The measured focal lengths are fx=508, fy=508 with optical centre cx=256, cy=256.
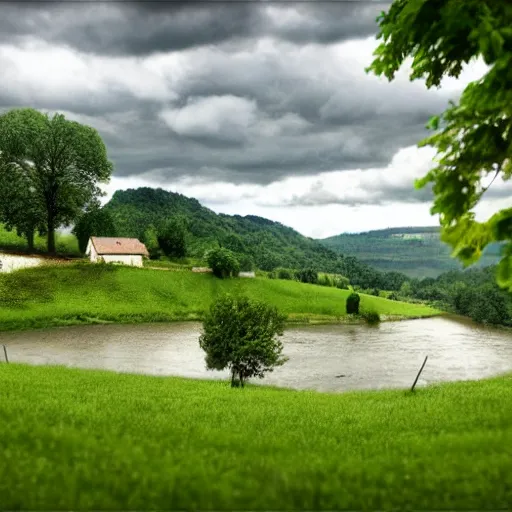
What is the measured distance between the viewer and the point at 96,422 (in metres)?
11.5

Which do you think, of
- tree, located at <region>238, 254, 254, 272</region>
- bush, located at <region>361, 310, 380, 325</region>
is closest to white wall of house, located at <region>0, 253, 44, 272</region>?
tree, located at <region>238, 254, 254, 272</region>

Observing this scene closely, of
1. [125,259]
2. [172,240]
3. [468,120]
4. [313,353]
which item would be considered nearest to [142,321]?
[125,259]

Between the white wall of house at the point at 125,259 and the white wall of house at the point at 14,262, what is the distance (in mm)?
12099

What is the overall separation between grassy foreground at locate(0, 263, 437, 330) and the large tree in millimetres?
50345

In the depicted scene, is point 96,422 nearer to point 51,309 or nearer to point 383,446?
point 383,446

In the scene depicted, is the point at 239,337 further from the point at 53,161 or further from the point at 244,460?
the point at 53,161

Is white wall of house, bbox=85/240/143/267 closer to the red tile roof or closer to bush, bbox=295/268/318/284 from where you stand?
the red tile roof

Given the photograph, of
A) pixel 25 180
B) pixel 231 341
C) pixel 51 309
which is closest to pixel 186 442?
pixel 231 341

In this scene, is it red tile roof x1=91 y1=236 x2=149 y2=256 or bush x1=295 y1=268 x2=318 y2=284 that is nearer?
red tile roof x1=91 y1=236 x2=149 y2=256

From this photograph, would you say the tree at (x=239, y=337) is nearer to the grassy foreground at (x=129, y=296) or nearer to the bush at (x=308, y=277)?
the grassy foreground at (x=129, y=296)

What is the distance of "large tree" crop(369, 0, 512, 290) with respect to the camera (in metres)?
7.93

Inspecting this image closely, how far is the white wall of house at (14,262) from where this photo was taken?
75000 millimetres

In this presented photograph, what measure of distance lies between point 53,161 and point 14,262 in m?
16.6

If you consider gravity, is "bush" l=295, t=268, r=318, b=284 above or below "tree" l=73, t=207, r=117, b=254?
below
